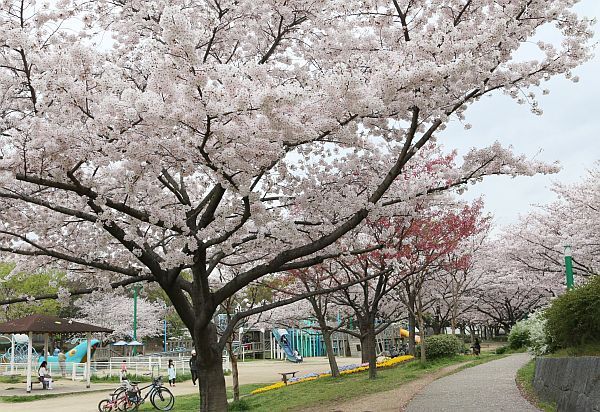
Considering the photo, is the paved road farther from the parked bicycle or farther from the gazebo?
the gazebo

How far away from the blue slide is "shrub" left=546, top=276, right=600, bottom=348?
34.7m

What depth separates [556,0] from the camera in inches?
288

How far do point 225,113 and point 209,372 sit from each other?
4.99 metres

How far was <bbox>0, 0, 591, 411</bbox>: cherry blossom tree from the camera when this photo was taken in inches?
242

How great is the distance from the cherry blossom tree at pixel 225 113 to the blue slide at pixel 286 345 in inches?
1326

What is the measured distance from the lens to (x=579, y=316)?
821cm

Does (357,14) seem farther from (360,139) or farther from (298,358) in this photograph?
(298,358)

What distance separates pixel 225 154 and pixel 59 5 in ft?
13.5

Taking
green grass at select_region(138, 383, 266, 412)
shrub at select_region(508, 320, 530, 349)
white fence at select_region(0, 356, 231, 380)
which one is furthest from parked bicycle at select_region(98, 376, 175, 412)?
shrub at select_region(508, 320, 530, 349)

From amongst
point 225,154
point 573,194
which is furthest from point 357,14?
point 573,194

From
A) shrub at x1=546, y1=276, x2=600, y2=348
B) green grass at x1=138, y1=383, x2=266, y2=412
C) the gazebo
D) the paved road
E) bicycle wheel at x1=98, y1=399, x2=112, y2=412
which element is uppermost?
the gazebo

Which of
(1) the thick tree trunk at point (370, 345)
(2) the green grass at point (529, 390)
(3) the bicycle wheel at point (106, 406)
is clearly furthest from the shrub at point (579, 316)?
(3) the bicycle wheel at point (106, 406)

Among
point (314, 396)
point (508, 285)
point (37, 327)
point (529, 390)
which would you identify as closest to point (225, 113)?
point (529, 390)

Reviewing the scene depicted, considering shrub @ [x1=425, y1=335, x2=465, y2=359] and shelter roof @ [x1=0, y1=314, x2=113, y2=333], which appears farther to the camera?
shelter roof @ [x1=0, y1=314, x2=113, y2=333]
